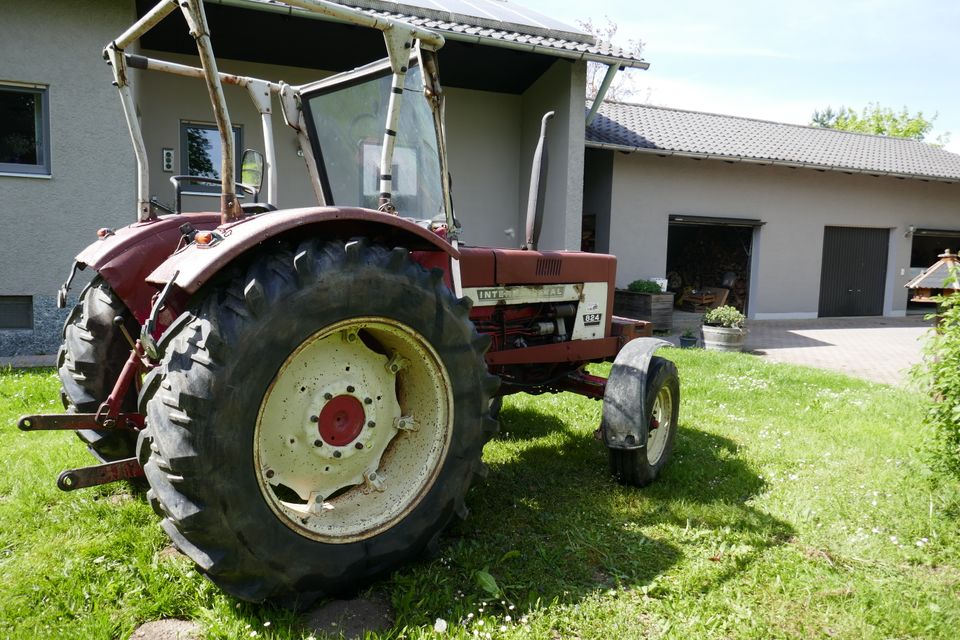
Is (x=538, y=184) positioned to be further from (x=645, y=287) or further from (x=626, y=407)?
(x=645, y=287)

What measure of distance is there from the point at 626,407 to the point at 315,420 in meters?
1.70

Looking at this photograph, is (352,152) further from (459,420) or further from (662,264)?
(662,264)

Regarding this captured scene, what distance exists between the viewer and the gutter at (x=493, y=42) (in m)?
6.71

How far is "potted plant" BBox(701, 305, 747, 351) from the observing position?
9.55 m

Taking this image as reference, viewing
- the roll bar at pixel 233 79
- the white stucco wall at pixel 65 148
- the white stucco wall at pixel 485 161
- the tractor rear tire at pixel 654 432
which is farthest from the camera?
the white stucco wall at pixel 485 161

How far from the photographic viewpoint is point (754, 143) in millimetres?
14016

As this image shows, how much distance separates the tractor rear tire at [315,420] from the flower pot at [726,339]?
7946 mm

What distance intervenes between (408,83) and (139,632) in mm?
2370

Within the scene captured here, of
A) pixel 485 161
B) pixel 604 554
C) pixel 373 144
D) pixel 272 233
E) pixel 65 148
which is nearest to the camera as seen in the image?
pixel 272 233

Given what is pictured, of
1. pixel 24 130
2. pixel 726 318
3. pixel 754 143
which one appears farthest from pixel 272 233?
pixel 754 143

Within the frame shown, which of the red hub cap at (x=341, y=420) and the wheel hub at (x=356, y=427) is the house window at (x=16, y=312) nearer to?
the wheel hub at (x=356, y=427)

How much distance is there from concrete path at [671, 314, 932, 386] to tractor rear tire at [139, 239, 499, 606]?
271 inches

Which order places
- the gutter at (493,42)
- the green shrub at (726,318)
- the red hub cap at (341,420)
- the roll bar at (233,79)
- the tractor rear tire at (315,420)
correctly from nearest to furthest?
the tractor rear tire at (315,420) → the roll bar at (233,79) → the red hub cap at (341,420) → the gutter at (493,42) → the green shrub at (726,318)

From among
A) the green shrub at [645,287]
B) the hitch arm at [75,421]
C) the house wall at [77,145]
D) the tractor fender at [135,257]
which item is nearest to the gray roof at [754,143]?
the green shrub at [645,287]
